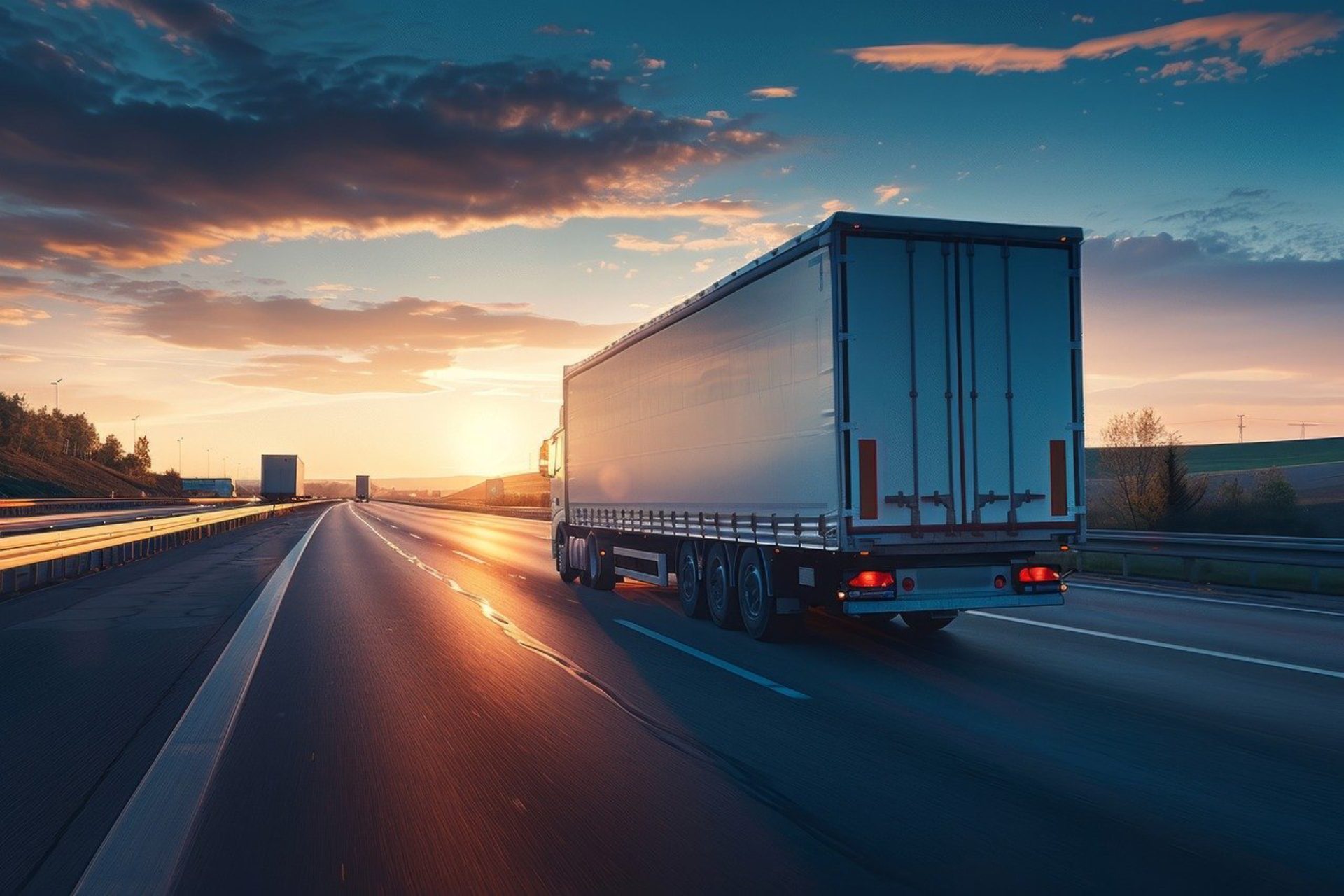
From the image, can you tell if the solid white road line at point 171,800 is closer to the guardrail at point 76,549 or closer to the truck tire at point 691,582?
the truck tire at point 691,582

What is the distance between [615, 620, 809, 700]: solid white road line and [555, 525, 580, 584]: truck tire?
6.70m

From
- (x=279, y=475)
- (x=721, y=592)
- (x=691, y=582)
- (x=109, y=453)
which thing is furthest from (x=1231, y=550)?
(x=109, y=453)

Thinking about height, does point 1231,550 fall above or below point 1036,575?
below

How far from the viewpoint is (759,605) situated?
11.5m

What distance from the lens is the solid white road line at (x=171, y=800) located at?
14.8ft

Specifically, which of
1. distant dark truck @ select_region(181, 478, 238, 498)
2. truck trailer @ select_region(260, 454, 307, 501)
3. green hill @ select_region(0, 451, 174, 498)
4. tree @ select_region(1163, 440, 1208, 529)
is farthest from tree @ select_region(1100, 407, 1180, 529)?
distant dark truck @ select_region(181, 478, 238, 498)

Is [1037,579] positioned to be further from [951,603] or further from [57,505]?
[57,505]

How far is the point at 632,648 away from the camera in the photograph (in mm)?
11141

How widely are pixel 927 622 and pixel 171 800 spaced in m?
8.61

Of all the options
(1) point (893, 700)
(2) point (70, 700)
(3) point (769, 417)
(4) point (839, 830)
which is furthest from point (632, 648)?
(4) point (839, 830)

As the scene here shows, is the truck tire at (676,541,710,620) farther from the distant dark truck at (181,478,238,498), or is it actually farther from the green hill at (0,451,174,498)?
the distant dark truck at (181,478,238,498)

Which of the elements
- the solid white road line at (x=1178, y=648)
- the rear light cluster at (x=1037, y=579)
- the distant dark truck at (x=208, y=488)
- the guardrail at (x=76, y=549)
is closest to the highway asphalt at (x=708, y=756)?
the solid white road line at (x=1178, y=648)

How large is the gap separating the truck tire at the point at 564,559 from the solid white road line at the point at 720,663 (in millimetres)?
6696

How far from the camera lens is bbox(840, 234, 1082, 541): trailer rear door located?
9797 mm
